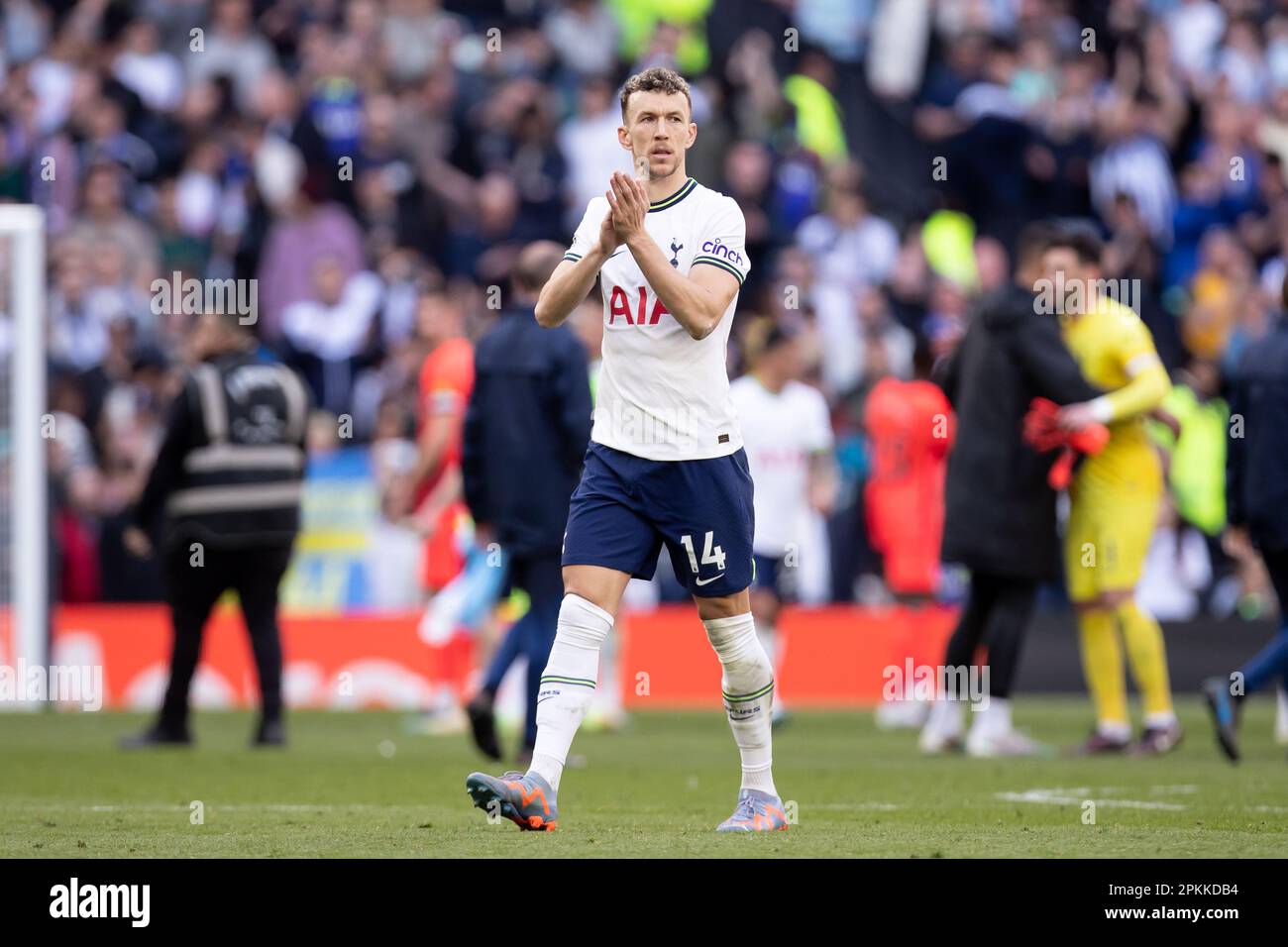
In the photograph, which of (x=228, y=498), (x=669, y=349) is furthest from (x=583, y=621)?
(x=228, y=498)

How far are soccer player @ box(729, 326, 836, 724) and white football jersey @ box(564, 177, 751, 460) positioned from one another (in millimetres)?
6919

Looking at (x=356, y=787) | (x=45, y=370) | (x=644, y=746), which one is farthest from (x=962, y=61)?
(x=356, y=787)

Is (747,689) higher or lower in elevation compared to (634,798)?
higher

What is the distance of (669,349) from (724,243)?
0.39m

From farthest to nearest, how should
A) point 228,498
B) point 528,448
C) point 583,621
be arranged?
point 228,498 < point 528,448 < point 583,621

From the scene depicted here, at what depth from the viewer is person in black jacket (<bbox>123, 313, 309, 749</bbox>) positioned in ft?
40.8

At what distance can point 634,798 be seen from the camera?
8953mm

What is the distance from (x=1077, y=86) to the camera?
71.0 ft

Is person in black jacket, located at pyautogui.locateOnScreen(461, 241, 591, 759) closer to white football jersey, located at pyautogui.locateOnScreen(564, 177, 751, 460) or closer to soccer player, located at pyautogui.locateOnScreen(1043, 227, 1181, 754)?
soccer player, located at pyautogui.locateOnScreen(1043, 227, 1181, 754)

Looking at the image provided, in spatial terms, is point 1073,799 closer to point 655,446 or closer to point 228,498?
point 655,446

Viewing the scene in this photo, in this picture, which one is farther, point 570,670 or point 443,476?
point 443,476

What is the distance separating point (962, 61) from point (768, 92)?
2187 mm
